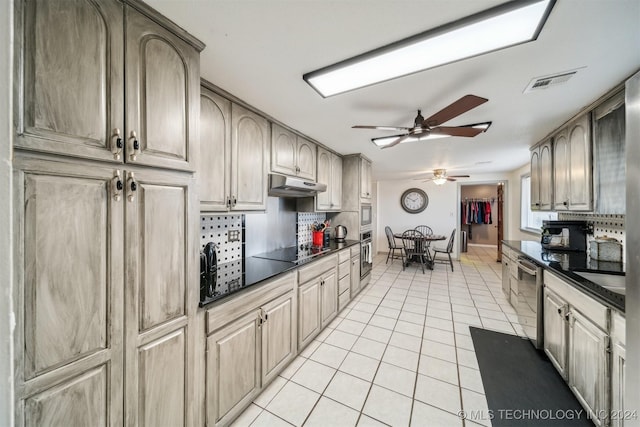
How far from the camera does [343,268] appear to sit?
302 centimetres

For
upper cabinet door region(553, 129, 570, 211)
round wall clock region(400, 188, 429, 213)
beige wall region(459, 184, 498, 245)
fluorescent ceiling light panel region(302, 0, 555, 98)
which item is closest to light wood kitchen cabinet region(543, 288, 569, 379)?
upper cabinet door region(553, 129, 570, 211)

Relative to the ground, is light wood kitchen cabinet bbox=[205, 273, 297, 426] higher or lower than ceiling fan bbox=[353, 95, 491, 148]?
lower

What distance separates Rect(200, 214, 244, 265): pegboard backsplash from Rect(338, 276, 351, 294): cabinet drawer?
1323 millimetres

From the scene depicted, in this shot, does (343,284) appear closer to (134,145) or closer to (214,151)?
(214,151)

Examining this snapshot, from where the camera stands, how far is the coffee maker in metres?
2.53

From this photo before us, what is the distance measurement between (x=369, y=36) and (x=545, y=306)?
2.65 m

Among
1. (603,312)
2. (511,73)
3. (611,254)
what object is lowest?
(603,312)

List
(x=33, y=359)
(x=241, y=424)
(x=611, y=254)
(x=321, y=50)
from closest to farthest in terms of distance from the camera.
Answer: (x=33, y=359) < (x=321, y=50) < (x=241, y=424) < (x=611, y=254)

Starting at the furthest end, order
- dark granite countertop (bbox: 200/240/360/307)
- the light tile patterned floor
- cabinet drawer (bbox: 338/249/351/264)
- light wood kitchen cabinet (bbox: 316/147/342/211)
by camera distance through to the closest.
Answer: light wood kitchen cabinet (bbox: 316/147/342/211)
cabinet drawer (bbox: 338/249/351/264)
the light tile patterned floor
dark granite countertop (bbox: 200/240/360/307)

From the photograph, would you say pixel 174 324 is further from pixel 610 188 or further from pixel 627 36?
pixel 610 188

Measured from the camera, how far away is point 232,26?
1125mm

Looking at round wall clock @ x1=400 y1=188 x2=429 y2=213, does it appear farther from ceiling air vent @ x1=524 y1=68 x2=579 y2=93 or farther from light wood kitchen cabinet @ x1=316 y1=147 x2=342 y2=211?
ceiling air vent @ x1=524 y1=68 x2=579 y2=93

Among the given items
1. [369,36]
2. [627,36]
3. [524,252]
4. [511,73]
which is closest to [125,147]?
[369,36]

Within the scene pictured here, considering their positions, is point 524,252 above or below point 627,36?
below
